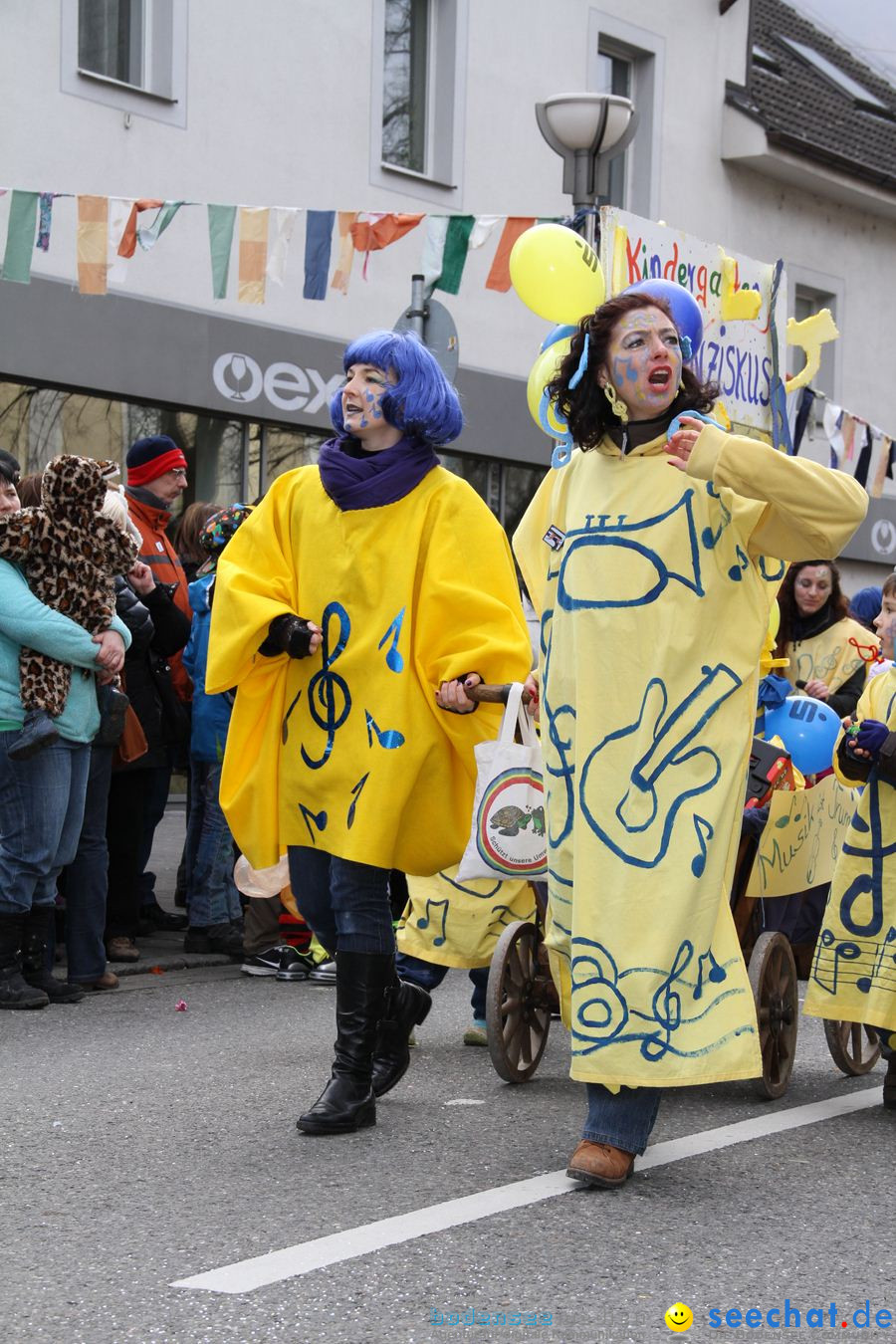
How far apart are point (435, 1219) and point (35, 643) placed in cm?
325

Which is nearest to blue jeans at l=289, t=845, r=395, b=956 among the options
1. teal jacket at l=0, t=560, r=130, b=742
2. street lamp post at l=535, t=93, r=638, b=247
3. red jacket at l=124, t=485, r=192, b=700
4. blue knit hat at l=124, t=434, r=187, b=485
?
teal jacket at l=0, t=560, r=130, b=742

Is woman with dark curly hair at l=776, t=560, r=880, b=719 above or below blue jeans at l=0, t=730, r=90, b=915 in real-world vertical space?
above

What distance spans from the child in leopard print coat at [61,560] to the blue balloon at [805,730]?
2359 mm

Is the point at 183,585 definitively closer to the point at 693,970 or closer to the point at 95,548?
the point at 95,548

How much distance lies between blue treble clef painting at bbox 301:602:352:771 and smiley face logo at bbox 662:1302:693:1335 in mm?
1780

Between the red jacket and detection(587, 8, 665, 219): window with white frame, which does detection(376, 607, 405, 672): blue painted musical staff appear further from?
detection(587, 8, 665, 219): window with white frame

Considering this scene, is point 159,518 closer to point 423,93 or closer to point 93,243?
point 93,243

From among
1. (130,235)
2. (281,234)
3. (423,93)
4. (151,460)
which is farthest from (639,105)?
(151,460)

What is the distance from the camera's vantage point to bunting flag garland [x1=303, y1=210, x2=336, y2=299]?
33.3 feet

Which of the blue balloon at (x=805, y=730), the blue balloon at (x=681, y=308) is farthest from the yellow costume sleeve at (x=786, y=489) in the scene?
the blue balloon at (x=805, y=730)

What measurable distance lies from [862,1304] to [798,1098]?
196 cm

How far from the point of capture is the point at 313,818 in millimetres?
4676

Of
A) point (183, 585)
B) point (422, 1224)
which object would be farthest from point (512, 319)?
point (422, 1224)

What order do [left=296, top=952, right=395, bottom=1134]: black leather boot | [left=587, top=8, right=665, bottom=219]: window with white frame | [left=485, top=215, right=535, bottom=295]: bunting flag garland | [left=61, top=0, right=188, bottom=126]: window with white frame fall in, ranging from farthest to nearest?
[left=587, top=8, right=665, bottom=219]: window with white frame, [left=61, top=0, right=188, bottom=126]: window with white frame, [left=485, top=215, right=535, bottom=295]: bunting flag garland, [left=296, top=952, right=395, bottom=1134]: black leather boot
